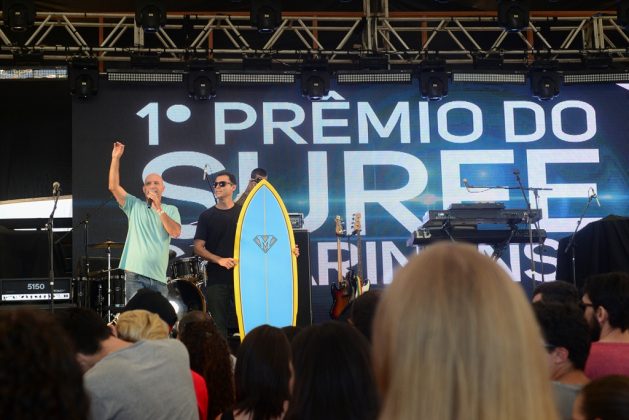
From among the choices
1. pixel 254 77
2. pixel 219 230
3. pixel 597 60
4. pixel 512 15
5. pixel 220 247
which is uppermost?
pixel 512 15

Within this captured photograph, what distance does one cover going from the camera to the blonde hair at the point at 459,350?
1.17 m

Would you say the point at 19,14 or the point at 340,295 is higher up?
the point at 19,14

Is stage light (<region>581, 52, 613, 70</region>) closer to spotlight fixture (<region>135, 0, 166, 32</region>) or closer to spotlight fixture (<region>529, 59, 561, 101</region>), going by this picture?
spotlight fixture (<region>529, 59, 561, 101</region>)

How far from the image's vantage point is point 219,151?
11711mm

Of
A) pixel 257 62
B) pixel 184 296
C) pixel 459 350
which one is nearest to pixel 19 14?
pixel 257 62

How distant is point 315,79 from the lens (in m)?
11.7

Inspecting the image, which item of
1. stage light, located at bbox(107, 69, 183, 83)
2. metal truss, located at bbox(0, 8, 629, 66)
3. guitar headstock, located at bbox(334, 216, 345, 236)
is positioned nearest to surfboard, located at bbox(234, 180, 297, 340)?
guitar headstock, located at bbox(334, 216, 345, 236)

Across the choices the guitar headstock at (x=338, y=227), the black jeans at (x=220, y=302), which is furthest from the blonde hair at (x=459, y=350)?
the guitar headstock at (x=338, y=227)

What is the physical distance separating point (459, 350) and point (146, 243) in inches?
306

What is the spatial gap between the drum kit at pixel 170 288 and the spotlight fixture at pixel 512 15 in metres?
5.18

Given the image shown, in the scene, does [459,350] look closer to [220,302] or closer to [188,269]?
[220,302]

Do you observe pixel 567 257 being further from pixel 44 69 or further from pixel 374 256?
pixel 44 69

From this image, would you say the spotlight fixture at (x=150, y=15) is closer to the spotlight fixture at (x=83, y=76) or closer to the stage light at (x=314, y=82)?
the spotlight fixture at (x=83, y=76)

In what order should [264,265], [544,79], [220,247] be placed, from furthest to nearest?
[544,79], [220,247], [264,265]
